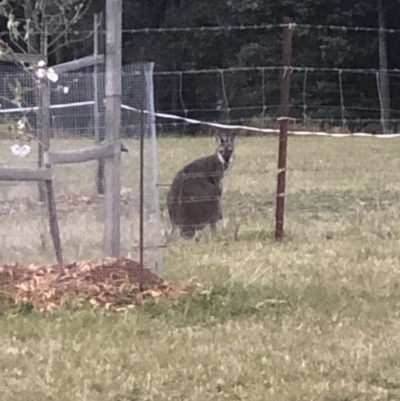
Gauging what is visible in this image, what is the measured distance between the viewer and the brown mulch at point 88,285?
6.57 metres

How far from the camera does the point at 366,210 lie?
1127 centimetres

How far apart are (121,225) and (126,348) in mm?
1949

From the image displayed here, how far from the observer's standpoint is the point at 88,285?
6750 mm

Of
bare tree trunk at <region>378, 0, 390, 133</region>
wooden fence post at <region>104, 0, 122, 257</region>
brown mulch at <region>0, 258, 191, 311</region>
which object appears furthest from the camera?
bare tree trunk at <region>378, 0, 390, 133</region>

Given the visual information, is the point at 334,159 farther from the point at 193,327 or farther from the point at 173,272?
the point at 193,327

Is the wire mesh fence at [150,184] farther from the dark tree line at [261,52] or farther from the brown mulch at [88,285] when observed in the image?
the dark tree line at [261,52]

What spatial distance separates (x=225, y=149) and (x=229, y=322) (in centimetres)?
470

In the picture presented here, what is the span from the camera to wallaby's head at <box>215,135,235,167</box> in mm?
10617

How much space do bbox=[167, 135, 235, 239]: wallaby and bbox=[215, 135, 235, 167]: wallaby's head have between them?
130 mm

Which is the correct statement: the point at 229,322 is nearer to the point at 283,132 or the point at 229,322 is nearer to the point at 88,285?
the point at 88,285

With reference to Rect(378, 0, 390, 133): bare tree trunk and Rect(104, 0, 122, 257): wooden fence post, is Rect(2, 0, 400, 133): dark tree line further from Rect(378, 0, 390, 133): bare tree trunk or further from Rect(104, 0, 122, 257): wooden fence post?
Rect(104, 0, 122, 257): wooden fence post

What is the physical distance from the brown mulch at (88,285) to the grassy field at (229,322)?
16 cm

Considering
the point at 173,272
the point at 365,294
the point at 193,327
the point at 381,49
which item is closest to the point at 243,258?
the point at 173,272

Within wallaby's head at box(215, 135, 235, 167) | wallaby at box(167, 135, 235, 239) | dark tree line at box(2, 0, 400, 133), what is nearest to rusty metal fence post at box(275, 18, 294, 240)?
wallaby at box(167, 135, 235, 239)
